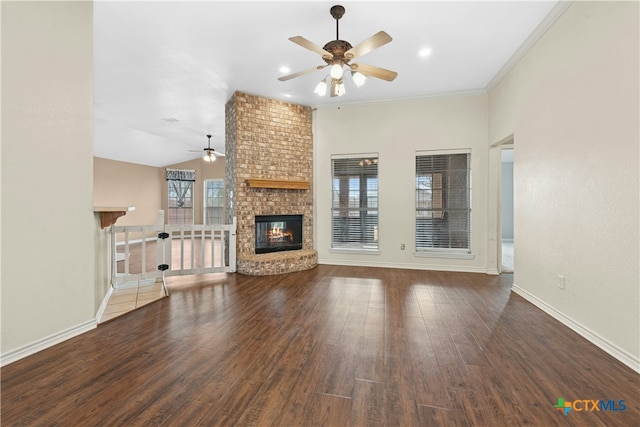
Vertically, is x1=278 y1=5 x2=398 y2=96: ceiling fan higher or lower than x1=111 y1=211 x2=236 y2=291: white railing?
higher

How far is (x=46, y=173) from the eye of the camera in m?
2.18

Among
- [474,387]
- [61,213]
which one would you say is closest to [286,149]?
[61,213]

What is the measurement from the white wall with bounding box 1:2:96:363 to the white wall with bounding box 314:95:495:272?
370 centimetres

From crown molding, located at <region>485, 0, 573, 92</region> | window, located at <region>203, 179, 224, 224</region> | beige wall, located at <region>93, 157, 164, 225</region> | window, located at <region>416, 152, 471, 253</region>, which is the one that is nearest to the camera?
crown molding, located at <region>485, 0, 573, 92</region>

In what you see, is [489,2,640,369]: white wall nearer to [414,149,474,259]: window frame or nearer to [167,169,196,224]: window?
[414,149,474,259]: window frame

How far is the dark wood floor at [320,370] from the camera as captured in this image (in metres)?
1.49

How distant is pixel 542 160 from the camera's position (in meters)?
3.15

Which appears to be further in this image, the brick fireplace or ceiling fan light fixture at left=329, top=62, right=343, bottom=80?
the brick fireplace

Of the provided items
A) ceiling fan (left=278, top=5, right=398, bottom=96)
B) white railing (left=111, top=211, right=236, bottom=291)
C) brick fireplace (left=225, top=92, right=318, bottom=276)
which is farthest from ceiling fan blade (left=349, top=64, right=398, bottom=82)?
white railing (left=111, top=211, right=236, bottom=291)

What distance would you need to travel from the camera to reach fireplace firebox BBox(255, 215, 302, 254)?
5.11m

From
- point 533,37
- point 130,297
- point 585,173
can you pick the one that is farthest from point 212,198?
point 585,173

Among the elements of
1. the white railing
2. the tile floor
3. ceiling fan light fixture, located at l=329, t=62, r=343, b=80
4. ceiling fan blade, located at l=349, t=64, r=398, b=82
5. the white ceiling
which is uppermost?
the white ceiling

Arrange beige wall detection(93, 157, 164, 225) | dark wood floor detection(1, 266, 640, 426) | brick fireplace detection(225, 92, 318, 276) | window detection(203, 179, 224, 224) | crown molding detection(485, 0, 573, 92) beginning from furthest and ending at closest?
1. window detection(203, 179, 224, 224)
2. beige wall detection(93, 157, 164, 225)
3. brick fireplace detection(225, 92, 318, 276)
4. crown molding detection(485, 0, 573, 92)
5. dark wood floor detection(1, 266, 640, 426)

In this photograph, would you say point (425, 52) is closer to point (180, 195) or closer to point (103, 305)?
point (103, 305)
